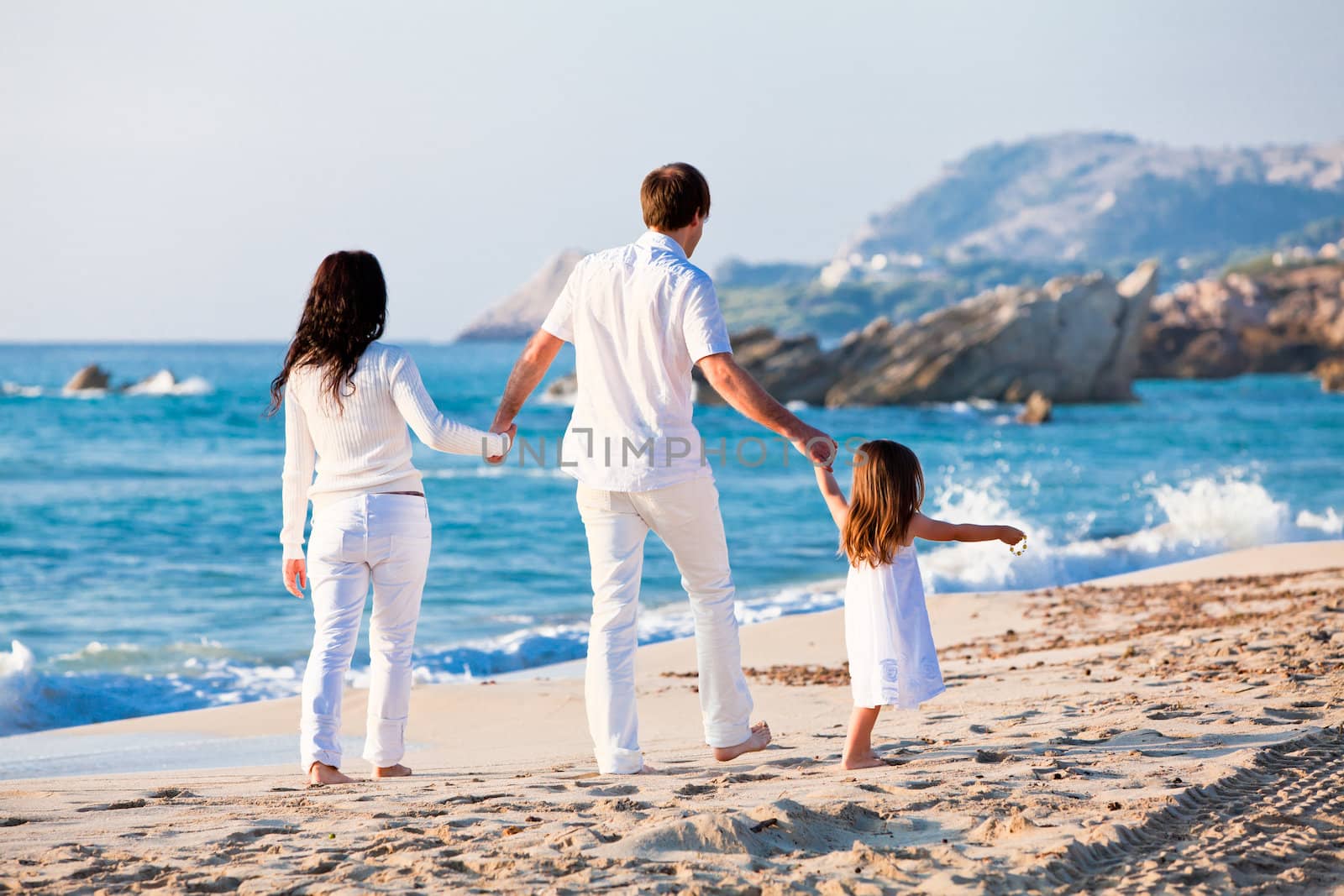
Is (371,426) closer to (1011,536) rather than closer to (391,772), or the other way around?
(391,772)

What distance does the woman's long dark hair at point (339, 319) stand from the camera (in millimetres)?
3854

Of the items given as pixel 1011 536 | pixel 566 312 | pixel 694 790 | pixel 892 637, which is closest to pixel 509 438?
pixel 566 312

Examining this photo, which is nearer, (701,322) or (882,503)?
(701,322)

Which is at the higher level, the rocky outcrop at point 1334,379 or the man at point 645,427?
the rocky outcrop at point 1334,379

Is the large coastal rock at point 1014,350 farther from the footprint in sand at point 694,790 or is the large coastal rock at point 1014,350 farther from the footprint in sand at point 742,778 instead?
the footprint in sand at point 694,790

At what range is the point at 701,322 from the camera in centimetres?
372

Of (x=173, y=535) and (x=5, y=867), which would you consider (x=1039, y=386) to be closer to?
(x=173, y=535)

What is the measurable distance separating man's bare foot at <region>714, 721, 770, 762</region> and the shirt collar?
1.69 meters

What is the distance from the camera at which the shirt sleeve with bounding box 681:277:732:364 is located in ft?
12.2

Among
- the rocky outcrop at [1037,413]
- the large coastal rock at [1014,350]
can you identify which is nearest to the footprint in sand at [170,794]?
Answer: the rocky outcrop at [1037,413]

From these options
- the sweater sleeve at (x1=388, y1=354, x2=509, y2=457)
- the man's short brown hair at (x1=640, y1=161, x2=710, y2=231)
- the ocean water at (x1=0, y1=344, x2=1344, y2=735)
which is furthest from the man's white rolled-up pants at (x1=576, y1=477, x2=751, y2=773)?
the ocean water at (x1=0, y1=344, x2=1344, y2=735)

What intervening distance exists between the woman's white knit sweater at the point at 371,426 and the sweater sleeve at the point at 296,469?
2 centimetres

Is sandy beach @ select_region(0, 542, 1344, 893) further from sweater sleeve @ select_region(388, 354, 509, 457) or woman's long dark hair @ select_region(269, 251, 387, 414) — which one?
woman's long dark hair @ select_region(269, 251, 387, 414)

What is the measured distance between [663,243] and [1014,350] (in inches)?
1600
